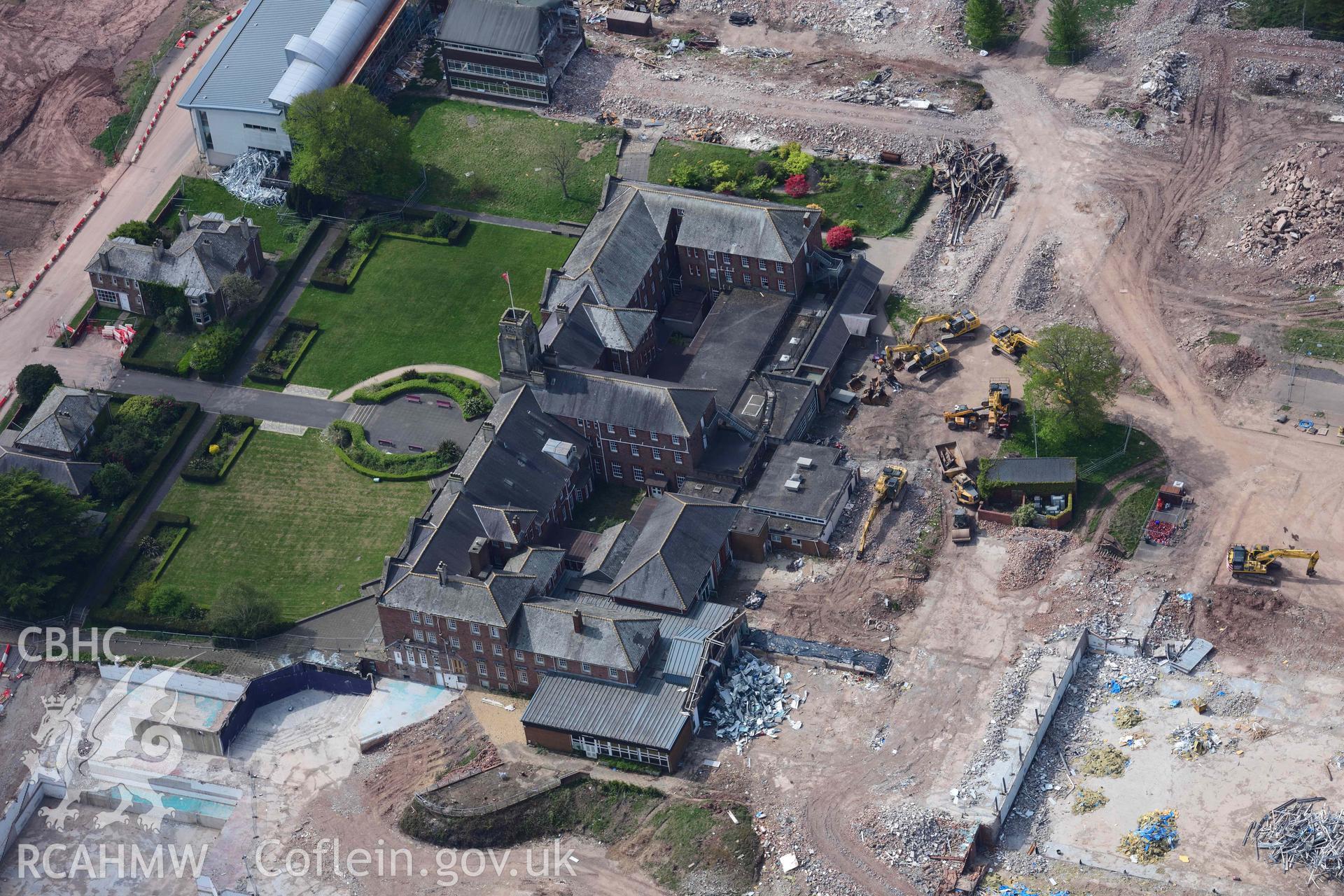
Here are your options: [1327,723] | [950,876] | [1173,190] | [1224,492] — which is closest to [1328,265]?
[1173,190]

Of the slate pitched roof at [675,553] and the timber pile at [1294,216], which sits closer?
the slate pitched roof at [675,553]

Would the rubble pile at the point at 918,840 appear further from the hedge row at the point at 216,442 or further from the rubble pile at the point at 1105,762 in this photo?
the hedge row at the point at 216,442

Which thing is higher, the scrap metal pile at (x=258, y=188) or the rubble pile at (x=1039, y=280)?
the rubble pile at (x=1039, y=280)

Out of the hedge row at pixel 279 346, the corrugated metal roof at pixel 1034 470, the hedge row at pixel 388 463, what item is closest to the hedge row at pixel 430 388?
the hedge row at pixel 388 463

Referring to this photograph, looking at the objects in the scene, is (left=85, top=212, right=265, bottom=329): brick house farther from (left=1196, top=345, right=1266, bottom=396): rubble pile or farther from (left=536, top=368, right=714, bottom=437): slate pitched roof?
(left=1196, top=345, right=1266, bottom=396): rubble pile

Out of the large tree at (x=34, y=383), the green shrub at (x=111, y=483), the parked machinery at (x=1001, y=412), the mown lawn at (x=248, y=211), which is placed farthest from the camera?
the mown lawn at (x=248, y=211)

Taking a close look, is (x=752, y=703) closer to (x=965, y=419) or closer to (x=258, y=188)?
(x=965, y=419)

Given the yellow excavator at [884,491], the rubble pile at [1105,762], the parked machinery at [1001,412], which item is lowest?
the rubble pile at [1105,762]

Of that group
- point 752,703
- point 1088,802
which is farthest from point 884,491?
point 1088,802
